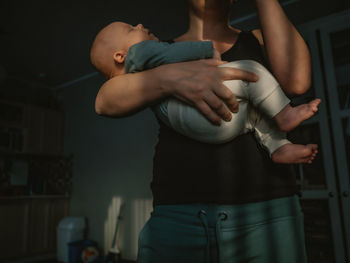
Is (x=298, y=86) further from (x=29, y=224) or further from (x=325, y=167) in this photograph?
(x=29, y=224)

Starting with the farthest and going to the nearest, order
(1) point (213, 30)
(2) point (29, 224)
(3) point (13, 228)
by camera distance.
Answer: (2) point (29, 224) < (3) point (13, 228) < (1) point (213, 30)

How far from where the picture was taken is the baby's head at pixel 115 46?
0.73 m

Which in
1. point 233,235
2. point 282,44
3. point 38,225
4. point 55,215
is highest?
point 282,44

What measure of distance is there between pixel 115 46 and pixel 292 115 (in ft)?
1.62

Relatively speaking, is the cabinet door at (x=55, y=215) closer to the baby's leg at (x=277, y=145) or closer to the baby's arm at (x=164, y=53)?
the baby's arm at (x=164, y=53)

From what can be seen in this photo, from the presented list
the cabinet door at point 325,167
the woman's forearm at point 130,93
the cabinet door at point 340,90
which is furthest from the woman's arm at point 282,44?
the cabinet door at point 340,90

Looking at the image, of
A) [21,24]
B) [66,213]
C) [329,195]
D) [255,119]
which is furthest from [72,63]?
[255,119]

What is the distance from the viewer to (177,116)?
0.49 m

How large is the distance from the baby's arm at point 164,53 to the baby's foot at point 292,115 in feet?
0.57

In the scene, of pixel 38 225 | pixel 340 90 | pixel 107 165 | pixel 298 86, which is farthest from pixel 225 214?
pixel 38 225

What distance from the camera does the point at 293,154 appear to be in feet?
1.63

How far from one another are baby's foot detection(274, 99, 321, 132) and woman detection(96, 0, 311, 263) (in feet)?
0.13

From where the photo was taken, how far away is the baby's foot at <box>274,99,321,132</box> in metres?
0.50

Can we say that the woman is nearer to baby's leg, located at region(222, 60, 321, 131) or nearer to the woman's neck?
baby's leg, located at region(222, 60, 321, 131)
